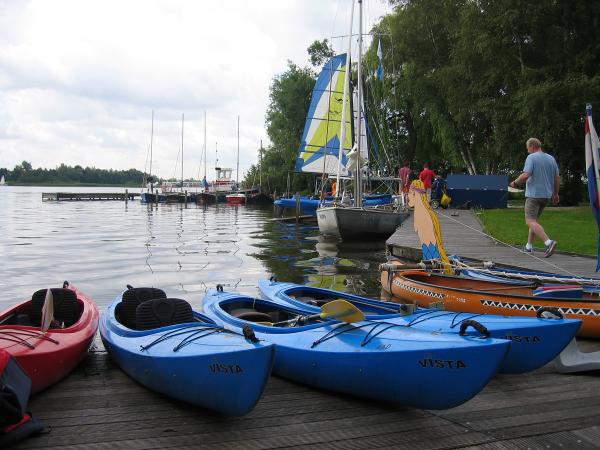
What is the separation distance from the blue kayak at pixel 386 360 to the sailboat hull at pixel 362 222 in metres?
15.0

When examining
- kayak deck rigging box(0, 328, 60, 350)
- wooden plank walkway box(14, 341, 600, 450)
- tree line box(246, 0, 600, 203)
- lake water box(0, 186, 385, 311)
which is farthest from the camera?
tree line box(246, 0, 600, 203)

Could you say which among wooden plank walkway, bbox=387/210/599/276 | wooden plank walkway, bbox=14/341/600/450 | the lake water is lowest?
the lake water

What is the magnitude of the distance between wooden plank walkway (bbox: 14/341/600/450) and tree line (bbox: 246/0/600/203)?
23619 millimetres

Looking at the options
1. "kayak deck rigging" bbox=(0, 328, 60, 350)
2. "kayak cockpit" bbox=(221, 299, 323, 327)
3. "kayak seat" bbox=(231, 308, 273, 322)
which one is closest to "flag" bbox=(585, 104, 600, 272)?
"kayak cockpit" bbox=(221, 299, 323, 327)

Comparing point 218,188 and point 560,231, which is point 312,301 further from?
point 218,188

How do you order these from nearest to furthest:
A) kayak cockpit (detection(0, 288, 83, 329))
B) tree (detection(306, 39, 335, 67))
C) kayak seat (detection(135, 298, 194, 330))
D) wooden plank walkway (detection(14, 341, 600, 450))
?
wooden plank walkway (detection(14, 341, 600, 450))
kayak seat (detection(135, 298, 194, 330))
kayak cockpit (detection(0, 288, 83, 329))
tree (detection(306, 39, 335, 67))

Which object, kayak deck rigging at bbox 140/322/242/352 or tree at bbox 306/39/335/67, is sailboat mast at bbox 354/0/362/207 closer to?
kayak deck rigging at bbox 140/322/242/352

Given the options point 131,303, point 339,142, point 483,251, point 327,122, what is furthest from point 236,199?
point 131,303

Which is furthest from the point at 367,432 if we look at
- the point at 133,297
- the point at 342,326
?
the point at 133,297

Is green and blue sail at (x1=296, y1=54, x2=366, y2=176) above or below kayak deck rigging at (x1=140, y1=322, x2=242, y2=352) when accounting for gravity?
above

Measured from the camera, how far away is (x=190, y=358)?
4707mm

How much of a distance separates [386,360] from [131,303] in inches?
142

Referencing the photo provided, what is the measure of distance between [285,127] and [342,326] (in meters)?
55.8

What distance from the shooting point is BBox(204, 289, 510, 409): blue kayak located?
14.3ft
